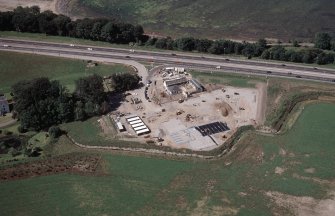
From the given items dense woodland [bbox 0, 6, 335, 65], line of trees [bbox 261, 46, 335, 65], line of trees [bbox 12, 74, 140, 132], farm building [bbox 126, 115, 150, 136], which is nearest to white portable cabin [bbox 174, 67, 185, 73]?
dense woodland [bbox 0, 6, 335, 65]

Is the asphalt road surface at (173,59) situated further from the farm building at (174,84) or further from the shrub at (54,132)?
the shrub at (54,132)

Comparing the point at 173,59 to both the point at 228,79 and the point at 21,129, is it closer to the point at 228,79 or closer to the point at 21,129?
the point at 228,79

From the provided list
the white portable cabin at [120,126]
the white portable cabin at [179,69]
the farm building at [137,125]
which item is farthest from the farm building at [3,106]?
the white portable cabin at [179,69]

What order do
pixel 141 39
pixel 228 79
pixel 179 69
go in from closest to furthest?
pixel 228 79, pixel 179 69, pixel 141 39

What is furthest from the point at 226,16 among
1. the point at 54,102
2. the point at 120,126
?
the point at 54,102

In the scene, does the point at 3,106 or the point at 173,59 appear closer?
the point at 3,106

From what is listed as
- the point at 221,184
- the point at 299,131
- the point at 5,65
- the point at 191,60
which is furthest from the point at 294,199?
the point at 5,65

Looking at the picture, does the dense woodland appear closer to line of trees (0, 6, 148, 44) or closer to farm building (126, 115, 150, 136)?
line of trees (0, 6, 148, 44)
